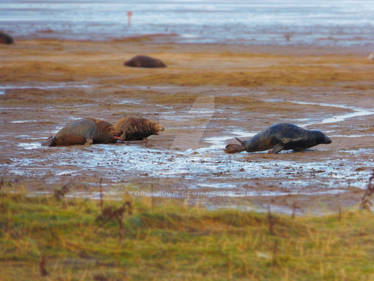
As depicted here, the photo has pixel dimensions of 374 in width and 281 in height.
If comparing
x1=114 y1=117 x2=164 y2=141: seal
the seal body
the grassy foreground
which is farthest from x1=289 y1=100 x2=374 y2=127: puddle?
the seal body

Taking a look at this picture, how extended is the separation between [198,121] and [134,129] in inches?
98.7

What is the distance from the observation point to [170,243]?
5.50 m

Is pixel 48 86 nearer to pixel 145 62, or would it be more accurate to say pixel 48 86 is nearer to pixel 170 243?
pixel 145 62

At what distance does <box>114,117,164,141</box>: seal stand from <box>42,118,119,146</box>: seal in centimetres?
22

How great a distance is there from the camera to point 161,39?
138 ft

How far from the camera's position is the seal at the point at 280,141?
1022 centimetres

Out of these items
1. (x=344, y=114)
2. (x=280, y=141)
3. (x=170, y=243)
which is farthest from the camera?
(x=344, y=114)

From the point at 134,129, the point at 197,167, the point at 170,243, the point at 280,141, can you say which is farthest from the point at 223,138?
the point at 170,243

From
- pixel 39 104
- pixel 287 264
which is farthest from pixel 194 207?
pixel 39 104

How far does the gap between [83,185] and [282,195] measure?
2.28 meters

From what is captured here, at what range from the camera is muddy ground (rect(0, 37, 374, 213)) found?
309 inches

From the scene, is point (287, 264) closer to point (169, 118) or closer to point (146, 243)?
point (146, 243)

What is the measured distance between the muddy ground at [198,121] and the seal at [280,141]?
16cm

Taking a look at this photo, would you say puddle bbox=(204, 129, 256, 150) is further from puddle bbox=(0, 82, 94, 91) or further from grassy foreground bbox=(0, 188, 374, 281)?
puddle bbox=(0, 82, 94, 91)
